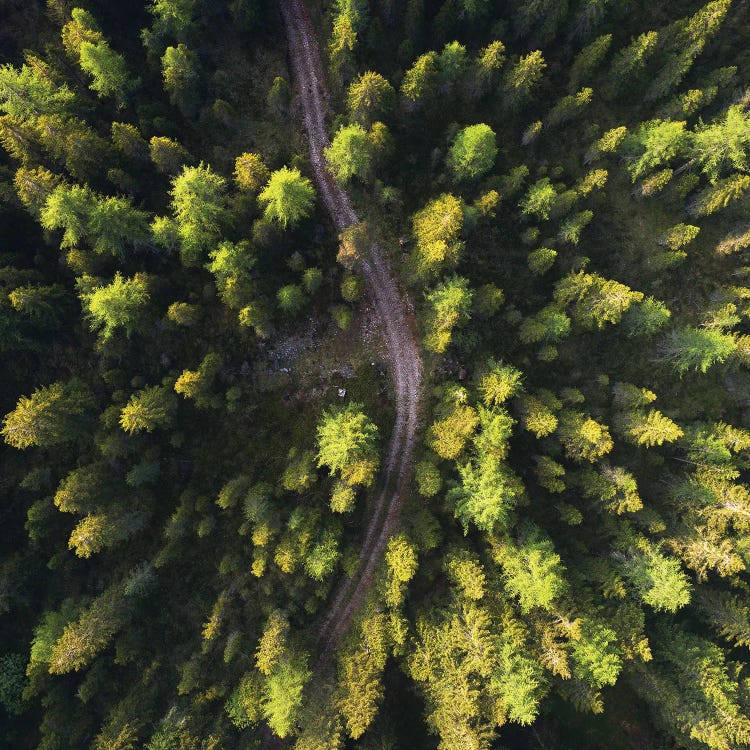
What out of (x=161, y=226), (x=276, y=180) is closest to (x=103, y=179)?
(x=161, y=226)

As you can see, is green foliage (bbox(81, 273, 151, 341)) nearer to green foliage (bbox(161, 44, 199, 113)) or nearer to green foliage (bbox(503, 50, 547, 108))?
green foliage (bbox(161, 44, 199, 113))

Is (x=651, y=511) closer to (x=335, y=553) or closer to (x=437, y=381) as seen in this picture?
(x=437, y=381)

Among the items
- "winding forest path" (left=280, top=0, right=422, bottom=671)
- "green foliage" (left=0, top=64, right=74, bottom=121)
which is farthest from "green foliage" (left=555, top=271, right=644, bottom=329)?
"green foliage" (left=0, top=64, right=74, bottom=121)

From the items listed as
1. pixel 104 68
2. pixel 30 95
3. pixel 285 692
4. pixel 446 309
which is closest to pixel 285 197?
pixel 446 309

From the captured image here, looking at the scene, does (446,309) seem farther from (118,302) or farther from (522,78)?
(118,302)

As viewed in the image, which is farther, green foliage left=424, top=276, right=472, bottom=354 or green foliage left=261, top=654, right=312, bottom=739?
green foliage left=424, top=276, right=472, bottom=354

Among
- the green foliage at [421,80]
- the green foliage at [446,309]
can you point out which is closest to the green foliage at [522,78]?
the green foliage at [421,80]
